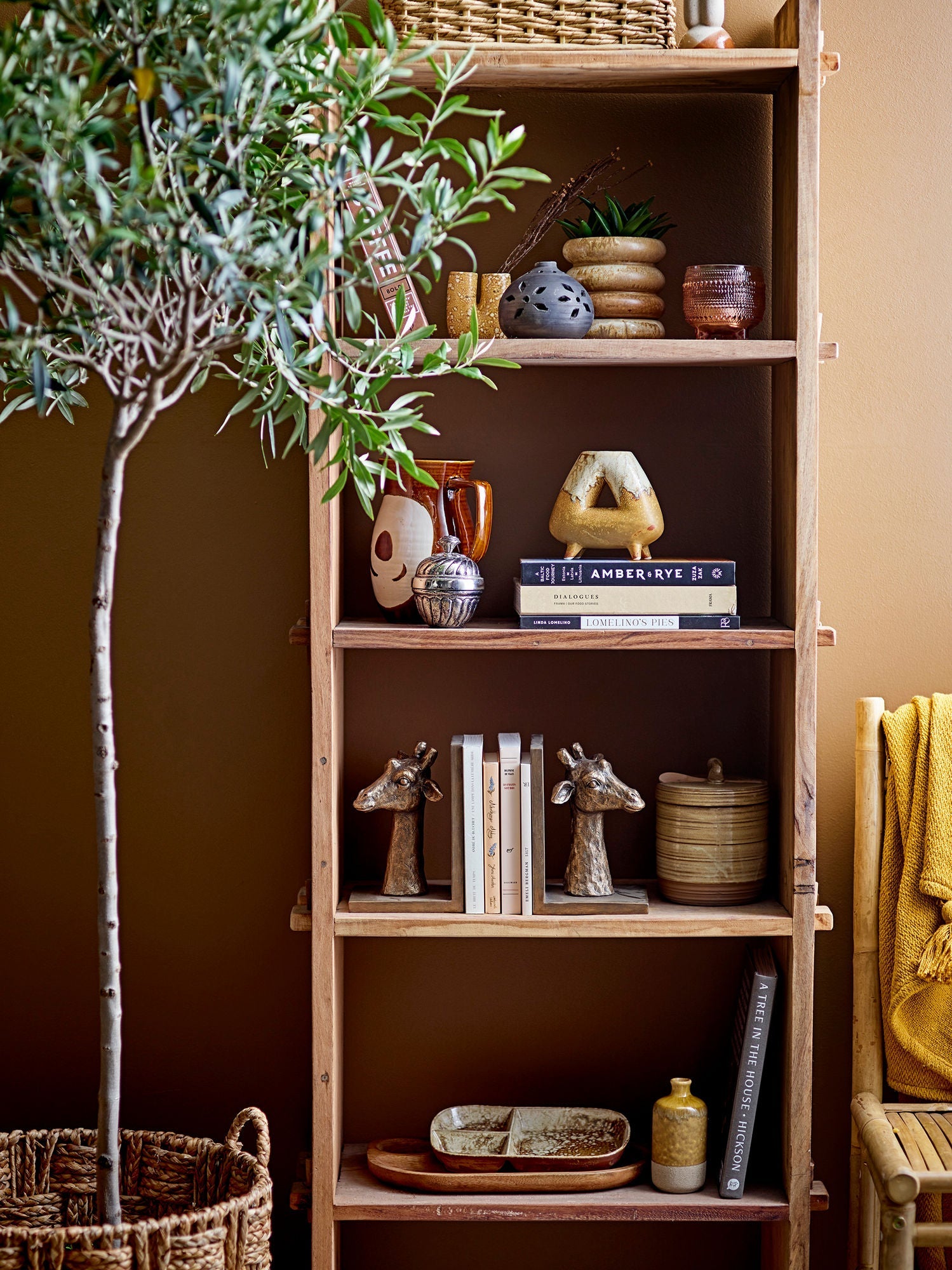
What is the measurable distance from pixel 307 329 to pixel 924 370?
125 centimetres

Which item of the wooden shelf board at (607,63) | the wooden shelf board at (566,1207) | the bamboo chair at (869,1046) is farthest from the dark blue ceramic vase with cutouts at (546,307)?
the wooden shelf board at (566,1207)

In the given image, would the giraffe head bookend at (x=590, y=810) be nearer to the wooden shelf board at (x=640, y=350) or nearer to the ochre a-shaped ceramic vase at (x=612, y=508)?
the ochre a-shaped ceramic vase at (x=612, y=508)

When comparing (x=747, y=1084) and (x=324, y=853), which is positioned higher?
(x=324, y=853)

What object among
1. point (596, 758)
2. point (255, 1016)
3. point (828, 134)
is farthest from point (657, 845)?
point (828, 134)

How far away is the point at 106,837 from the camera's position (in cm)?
134

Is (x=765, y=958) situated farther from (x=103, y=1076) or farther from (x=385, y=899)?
(x=103, y=1076)

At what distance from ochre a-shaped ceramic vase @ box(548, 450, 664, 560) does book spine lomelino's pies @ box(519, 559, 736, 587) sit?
0.15 feet

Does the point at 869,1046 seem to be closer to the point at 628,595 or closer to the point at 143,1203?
the point at 628,595

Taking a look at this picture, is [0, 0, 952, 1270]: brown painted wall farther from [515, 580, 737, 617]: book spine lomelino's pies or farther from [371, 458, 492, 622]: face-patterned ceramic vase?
[515, 580, 737, 617]: book spine lomelino's pies

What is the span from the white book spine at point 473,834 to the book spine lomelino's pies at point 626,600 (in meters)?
0.23

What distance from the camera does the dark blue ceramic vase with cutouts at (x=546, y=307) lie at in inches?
66.4

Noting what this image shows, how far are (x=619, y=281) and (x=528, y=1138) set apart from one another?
133cm

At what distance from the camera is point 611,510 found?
5.87 ft

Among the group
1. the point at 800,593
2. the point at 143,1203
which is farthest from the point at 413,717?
the point at 143,1203
